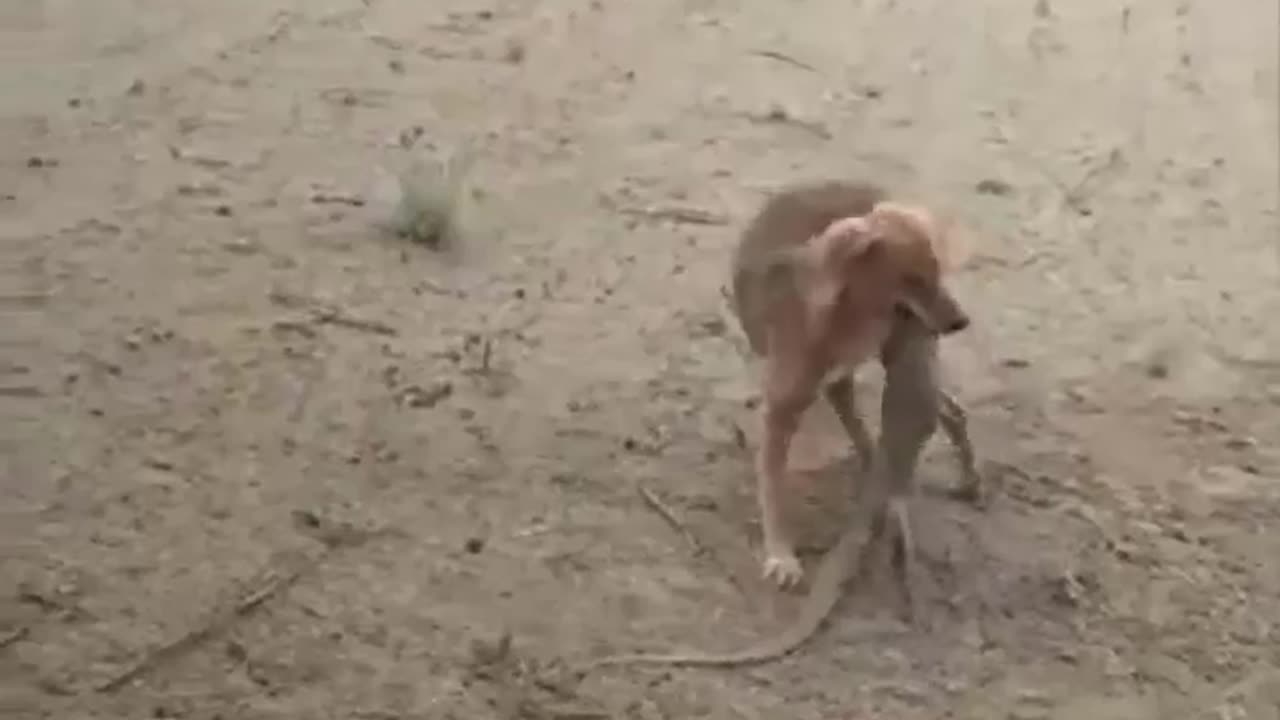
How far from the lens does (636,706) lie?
1290 mm

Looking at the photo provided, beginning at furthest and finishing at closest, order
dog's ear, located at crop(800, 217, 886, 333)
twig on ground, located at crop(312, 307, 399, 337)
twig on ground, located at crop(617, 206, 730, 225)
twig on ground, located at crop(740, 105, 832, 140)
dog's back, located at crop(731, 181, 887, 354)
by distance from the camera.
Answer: twig on ground, located at crop(740, 105, 832, 140), twig on ground, located at crop(617, 206, 730, 225), twig on ground, located at crop(312, 307, 399, 337), dog's back, located at crop(731, 181, 887, 354), dog's ear, located at crop(800, 217, 886, 333)

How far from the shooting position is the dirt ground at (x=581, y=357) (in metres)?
1.33

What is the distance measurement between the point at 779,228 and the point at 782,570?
0.26 metres

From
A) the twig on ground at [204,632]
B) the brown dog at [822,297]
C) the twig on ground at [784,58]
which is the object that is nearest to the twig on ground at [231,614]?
the twig on ground at [204,632]

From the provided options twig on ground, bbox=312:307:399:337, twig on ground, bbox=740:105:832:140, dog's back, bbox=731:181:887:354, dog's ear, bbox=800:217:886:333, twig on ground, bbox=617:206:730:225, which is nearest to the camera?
dog's ear, bbox=800:217:886:333

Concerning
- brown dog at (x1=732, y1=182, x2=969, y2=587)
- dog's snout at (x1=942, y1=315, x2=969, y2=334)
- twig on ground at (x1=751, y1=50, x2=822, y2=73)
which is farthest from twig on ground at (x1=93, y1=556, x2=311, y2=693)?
twig on ground at (x1=751, y1=50, x2=822, y2=73)

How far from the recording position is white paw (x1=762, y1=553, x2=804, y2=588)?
138 cm

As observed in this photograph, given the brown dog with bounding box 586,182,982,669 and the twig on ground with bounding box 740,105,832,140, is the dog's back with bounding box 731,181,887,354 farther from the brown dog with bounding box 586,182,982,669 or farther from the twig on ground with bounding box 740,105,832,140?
the twig on ground with bounding box 740,105,832,140

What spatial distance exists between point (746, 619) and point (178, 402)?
522 mm

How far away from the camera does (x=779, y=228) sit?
4.57ft

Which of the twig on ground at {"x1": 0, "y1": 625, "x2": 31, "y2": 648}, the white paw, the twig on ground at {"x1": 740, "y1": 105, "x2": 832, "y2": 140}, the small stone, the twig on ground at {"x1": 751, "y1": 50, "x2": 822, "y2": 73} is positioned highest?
the twig on ground at {"x1": 751, "y1": 50, "x2": 822, "y2": 73}

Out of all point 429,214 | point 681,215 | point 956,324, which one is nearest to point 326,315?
point 429,214

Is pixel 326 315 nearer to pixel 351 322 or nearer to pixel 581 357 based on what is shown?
pixel 351 322

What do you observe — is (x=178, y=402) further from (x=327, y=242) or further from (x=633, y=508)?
(x=633, y=508)
